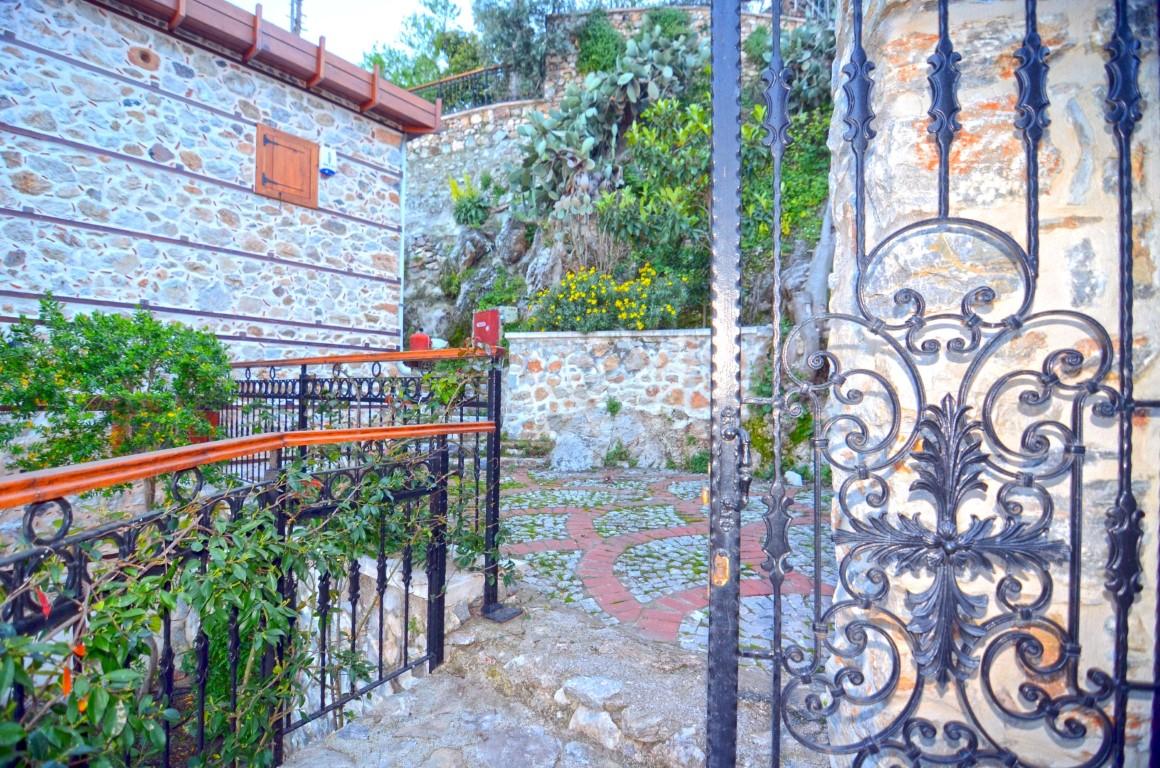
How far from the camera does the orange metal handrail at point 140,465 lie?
3.37 ft

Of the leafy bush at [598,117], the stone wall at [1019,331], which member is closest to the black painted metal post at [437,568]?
the stone wall at [1019,331]

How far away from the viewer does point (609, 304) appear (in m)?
7.59

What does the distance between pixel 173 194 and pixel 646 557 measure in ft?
20.1

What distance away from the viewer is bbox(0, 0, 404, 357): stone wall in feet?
16.9

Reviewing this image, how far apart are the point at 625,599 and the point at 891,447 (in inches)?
75.3

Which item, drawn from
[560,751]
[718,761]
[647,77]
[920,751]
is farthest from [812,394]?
[647,77]

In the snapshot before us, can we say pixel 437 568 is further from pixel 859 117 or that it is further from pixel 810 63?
pixel 810 63

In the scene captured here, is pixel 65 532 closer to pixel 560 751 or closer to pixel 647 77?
pixel 560 751

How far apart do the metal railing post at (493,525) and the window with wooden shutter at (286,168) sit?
5.68m

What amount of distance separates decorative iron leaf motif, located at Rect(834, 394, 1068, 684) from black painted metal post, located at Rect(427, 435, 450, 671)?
173 cm

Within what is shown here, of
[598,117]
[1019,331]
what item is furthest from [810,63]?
[1019,331]

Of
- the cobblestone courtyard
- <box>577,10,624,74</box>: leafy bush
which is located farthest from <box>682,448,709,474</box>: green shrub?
<box>577,10,624,74</box>: leafy bush

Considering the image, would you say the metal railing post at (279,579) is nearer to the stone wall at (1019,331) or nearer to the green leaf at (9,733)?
the green leaf at (9,733)

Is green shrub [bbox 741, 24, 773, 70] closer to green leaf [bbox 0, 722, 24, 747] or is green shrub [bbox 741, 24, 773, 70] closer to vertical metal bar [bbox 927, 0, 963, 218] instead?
vertical metal bar [bbox 927, 0, 963, 218]
